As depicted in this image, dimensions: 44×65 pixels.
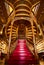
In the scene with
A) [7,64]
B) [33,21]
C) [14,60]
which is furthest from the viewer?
[33,21]

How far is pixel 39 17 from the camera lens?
5781 mm

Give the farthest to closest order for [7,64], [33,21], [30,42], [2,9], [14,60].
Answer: [2,9] < [30,42] < [33,21] < [14,60] < [7,64]

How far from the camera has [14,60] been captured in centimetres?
435

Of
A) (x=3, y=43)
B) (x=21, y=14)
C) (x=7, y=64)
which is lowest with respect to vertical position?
(x=7, y=64)

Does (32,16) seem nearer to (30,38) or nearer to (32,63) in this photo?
(30,38)

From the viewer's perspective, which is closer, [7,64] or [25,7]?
[7,64]

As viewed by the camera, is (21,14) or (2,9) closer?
(21,14)

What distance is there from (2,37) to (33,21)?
115 cm

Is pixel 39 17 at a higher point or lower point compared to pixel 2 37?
higher

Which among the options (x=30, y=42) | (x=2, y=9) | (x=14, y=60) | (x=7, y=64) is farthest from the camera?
(x=2, y=9)

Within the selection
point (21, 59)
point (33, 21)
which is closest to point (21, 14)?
point (33, 21)

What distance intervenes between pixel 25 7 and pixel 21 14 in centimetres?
29

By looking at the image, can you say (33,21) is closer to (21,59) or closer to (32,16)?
(32,16)

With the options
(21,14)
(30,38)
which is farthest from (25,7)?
(30,38)
